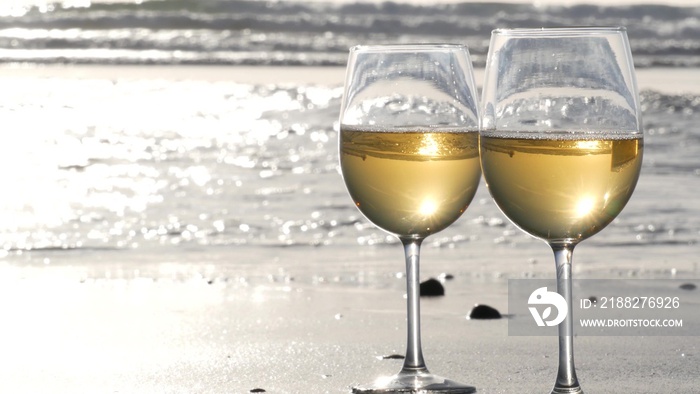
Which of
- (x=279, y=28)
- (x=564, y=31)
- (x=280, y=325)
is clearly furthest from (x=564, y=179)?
(x=279, y=28)

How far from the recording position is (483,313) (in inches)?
135

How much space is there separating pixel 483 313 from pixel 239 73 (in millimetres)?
15134

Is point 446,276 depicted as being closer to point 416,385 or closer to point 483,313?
point 483,313

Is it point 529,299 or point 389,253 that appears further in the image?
point 389,253

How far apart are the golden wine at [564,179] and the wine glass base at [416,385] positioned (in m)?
0.41

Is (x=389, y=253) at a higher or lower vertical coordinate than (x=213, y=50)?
lower

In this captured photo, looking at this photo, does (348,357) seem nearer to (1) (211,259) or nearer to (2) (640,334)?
(2) (640,334)

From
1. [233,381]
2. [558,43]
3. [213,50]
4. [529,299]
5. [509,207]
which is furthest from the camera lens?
[213,50]

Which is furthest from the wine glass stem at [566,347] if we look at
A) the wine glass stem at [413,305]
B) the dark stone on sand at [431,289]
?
the dark stone on sand at [431,289]

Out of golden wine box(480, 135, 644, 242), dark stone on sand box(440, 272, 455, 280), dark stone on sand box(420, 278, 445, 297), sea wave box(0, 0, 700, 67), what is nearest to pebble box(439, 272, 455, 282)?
dark stone on sand box(440, 272, 455, 280)

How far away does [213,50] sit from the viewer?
23578 millimetres

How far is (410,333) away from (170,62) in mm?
18761

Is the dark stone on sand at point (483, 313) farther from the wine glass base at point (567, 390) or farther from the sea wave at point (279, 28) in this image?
the sea wave at point (279, 28)

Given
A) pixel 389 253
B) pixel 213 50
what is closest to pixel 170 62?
pixel 213 50
